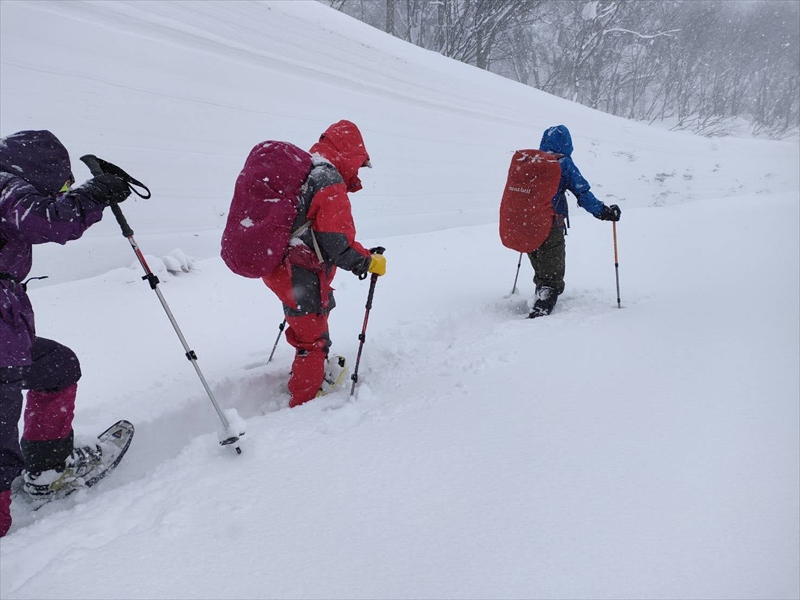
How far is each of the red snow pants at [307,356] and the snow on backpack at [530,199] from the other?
2260 mm

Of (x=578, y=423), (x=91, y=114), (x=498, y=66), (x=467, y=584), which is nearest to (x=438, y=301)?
(x=578, y=423)

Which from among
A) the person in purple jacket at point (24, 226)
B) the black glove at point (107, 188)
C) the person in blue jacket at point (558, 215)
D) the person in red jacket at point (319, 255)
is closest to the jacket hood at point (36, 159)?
the person in purple jacket at point (24, 226)

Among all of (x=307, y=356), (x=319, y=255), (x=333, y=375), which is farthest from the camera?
(x=333, y=375)

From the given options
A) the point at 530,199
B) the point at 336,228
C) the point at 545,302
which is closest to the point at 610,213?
the point at 530,199

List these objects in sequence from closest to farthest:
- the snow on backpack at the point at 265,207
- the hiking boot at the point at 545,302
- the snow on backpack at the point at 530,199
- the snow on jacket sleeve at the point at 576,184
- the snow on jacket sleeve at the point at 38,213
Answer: the snow on jacket sleeve at the point at 38,213 → the snow on backpack at the point at 265,207 → the snow on backpack at the point at 530,199 → the snow on jacket sleeve at the point at 576,184 → the hiking boot at the point at 545,302

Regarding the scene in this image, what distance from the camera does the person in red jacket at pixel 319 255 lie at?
2789 mm

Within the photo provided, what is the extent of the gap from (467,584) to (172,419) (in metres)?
2.41

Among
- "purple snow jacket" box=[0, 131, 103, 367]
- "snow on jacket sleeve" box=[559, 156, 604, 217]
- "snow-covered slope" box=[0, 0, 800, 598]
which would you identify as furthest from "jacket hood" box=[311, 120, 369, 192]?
"snow on jacket sleeve" box=[559, 156, 604, 217]

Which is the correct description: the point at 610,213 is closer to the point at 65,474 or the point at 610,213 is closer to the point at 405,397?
the point at 405,397

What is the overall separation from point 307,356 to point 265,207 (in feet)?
3.53

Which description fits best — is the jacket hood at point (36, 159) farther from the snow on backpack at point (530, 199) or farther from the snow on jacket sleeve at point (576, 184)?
the snow on jacket sleeve at point (576, 184)

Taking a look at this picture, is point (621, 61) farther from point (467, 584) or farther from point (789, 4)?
point (467, 584)

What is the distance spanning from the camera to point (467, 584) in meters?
1.62

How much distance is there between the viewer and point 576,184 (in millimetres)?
4383
